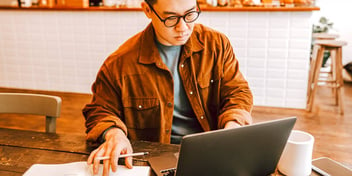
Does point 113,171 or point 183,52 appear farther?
point 183,52

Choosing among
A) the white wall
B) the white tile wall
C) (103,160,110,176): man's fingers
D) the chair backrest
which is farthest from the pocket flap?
the white wall

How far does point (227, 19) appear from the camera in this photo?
361cm

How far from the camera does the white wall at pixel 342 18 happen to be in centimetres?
492

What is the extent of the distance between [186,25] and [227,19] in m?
2.33

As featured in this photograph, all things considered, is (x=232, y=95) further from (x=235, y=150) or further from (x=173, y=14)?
(x=235, y=150)

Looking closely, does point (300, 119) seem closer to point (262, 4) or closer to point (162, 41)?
point (262, 4)

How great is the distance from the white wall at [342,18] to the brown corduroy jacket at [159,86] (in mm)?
3949

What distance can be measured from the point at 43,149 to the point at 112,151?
34 cm

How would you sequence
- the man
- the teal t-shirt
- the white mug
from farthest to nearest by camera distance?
the teal t-shirt < the man < the white mug

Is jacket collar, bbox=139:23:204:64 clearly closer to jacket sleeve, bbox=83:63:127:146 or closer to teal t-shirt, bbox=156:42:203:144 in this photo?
teal t-shirt, bbox=156:42:203:144

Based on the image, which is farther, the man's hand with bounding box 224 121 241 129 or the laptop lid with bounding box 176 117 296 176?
the man's hand with bounding box 224 121 241 129

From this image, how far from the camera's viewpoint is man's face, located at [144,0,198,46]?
4.35 feet

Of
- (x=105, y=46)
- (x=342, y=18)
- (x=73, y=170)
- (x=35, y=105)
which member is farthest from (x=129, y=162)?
(x=342, y=18)

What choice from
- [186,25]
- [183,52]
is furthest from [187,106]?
[186,25]
